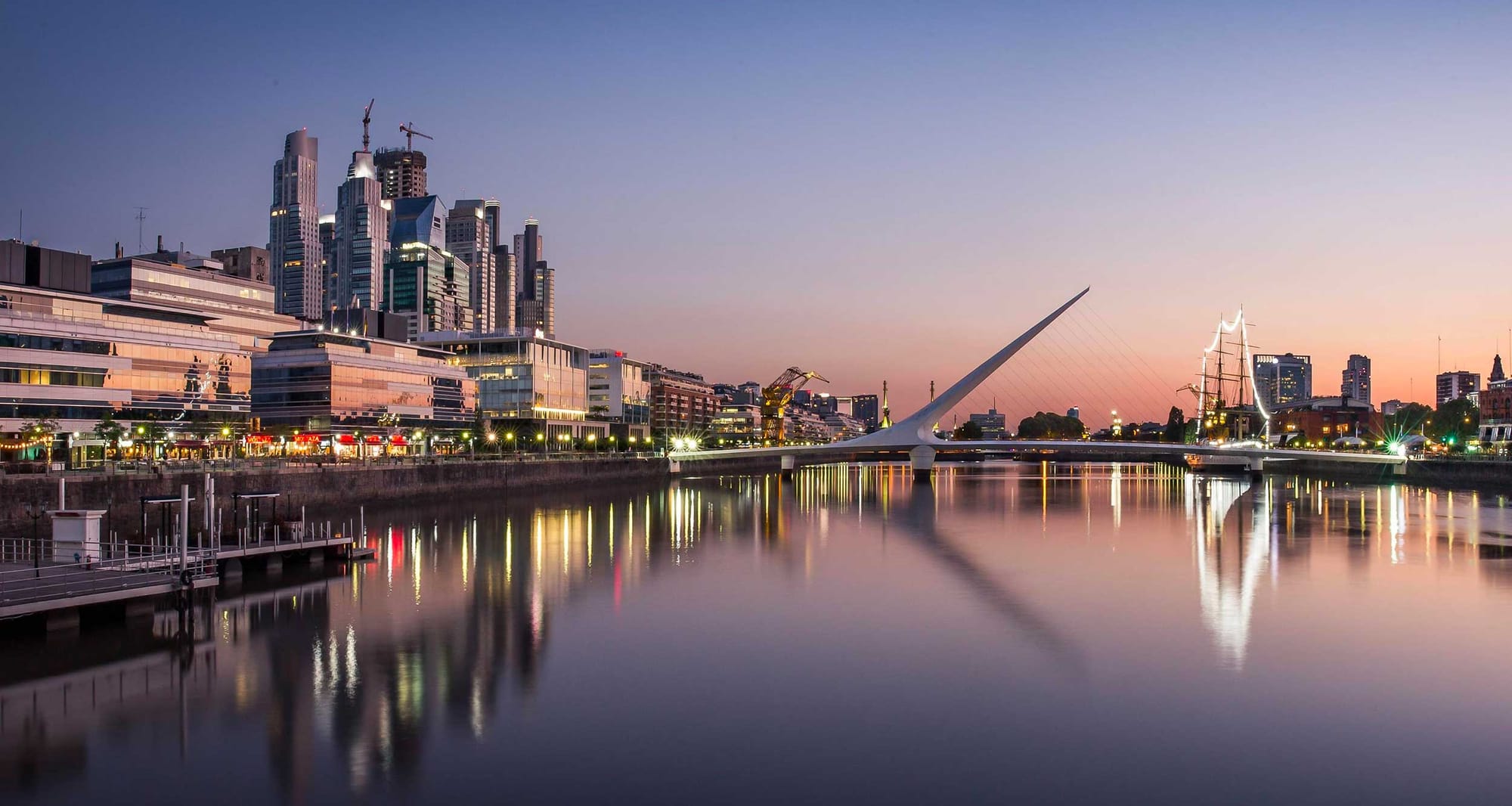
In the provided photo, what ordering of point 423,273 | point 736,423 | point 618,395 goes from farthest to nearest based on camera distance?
point 423,273, point 736,423, point 618,395

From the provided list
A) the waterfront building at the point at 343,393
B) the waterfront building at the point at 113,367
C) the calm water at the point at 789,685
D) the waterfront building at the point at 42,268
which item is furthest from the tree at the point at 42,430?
the calm water at the point at 789,685

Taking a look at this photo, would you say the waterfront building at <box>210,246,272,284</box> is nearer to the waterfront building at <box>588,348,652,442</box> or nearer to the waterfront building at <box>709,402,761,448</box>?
the waterfront building at <box>588,348,652,442</box>

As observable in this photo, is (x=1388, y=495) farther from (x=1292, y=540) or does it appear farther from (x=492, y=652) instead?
(x=492, y=652)

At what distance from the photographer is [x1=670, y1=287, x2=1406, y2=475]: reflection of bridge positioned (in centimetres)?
6812

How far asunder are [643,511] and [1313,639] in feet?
104

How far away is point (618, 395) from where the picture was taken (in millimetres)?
110625

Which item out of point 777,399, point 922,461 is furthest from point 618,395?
point 922,461

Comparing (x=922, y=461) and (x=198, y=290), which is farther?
(x=922, y=461)

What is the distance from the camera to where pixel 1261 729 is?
502 inches

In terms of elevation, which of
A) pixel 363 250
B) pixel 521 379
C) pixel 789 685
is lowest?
pixel 789 685

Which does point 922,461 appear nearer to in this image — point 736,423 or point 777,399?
point 777,399

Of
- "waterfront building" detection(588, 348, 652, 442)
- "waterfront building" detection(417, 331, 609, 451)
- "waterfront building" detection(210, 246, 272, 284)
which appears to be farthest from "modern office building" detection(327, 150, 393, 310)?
"waterfront building" detection(417, 331, 609, 451)

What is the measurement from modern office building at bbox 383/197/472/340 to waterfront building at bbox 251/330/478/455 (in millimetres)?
106362

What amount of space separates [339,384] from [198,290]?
1523cm
